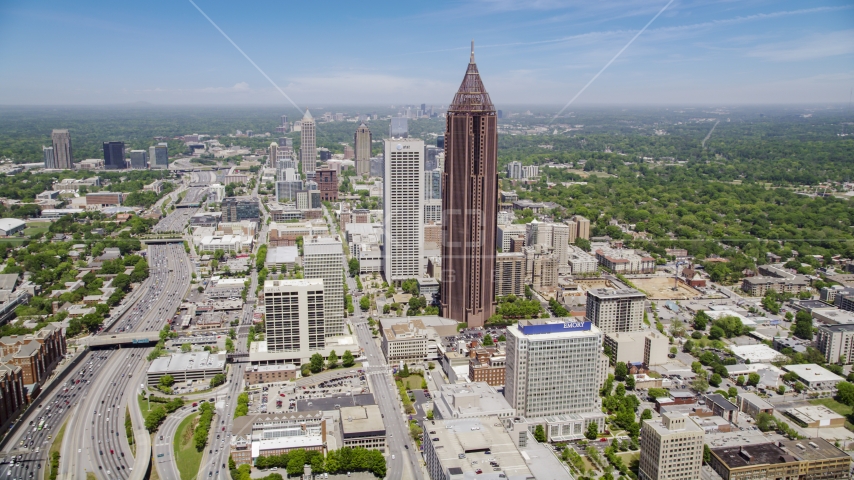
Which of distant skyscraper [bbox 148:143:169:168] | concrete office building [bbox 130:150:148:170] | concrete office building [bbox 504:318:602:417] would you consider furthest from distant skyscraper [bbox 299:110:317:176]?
concrete office building [bbox 504:318:602:417]

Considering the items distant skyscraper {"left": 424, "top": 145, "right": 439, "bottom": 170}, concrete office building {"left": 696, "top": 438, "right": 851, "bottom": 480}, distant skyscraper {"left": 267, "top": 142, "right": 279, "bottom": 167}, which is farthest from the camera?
distant skyscraper {"left": 267, "top": 142, "right": 279, "bottom": 167}

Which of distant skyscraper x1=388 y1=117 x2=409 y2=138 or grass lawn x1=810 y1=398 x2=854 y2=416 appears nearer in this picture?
grass lawn x1=810 y1=398 x2=854 y2=416

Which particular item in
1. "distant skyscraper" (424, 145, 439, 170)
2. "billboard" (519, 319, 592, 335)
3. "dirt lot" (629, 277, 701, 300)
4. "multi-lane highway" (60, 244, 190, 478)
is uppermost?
"distant skyscraper" (424, 145, 439, 170)

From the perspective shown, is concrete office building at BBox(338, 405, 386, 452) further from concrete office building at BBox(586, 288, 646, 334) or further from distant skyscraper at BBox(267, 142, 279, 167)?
distant skyscraper at BBox(267, 142, 279, 167)

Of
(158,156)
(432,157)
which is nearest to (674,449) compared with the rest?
(432,157)

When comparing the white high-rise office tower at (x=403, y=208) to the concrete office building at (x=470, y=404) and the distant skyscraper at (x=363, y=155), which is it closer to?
the concrete office building at (x=470, y=404)

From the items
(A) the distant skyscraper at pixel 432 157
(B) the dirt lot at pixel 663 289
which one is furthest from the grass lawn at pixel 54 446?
(A) the distant skyscraper at pixel 432 157

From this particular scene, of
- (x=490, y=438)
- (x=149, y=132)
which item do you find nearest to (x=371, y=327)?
(x=490, y=438)
